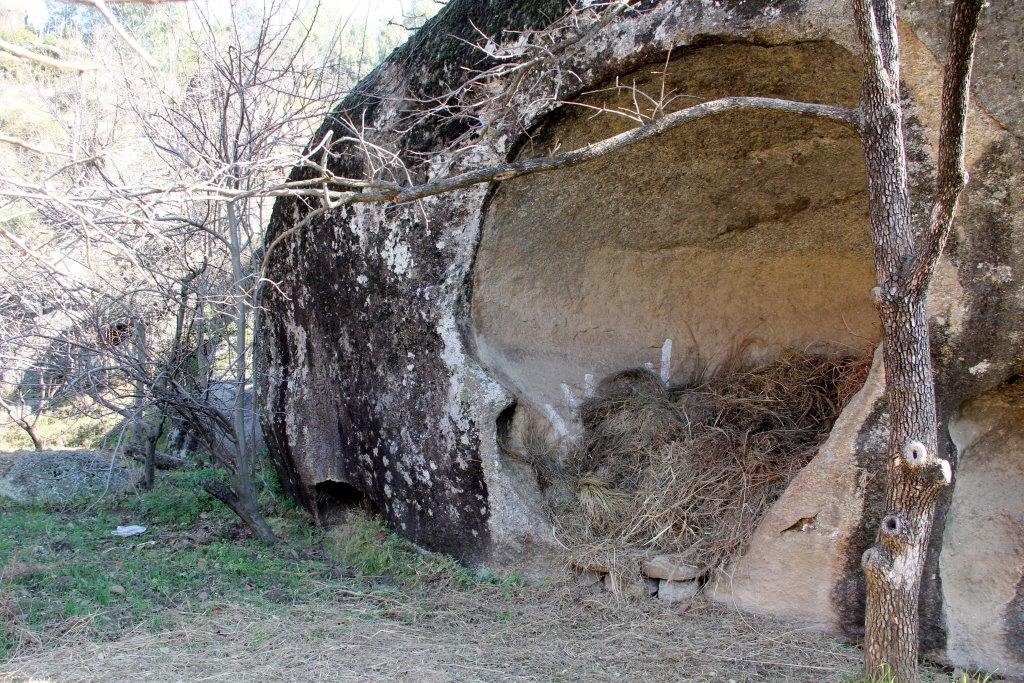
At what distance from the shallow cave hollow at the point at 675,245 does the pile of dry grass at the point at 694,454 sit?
206 mm

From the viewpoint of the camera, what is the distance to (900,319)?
9.50 ft

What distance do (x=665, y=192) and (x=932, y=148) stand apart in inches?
67.8

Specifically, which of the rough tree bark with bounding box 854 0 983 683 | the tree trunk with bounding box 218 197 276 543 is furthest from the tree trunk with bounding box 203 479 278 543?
the rough tree bark with bounding box 854 0 983 683

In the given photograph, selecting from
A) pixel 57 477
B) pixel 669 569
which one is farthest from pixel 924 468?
pixel 57 477

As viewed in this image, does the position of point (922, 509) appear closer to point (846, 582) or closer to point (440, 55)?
point (846, 582)

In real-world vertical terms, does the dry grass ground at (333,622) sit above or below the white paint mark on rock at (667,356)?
below

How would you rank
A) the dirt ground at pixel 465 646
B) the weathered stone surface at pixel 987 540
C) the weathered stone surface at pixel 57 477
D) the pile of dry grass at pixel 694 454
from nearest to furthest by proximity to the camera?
the weathered stone surface at pixel 987 540 → the dirt ground at pixel 465 646 → the pile of dry grass at pixel 694 454 → the weathered stone surface at pixel 57 477

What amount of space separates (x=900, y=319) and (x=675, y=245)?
2743mm

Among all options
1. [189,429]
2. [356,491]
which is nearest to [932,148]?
[356,491]

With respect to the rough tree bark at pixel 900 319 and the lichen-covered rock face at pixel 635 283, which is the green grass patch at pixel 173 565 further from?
the rough tree bark at pixel 900 319

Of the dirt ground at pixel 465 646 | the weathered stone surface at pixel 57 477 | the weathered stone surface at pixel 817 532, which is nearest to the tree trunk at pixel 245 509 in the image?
the dirt ground at pixel 465 646

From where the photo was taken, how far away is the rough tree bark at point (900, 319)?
2.80 m

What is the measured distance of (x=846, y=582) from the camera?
12.7ft

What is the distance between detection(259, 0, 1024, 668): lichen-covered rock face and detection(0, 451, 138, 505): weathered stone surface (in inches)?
60.0
